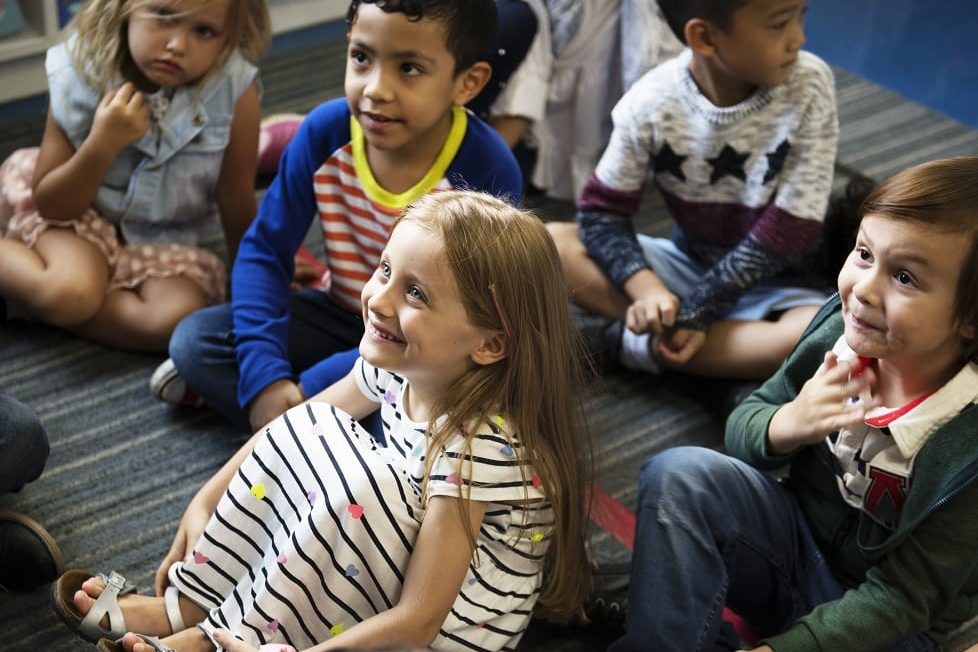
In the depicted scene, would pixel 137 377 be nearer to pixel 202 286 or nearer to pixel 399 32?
pixel 202 286

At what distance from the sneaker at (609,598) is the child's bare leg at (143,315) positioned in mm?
714

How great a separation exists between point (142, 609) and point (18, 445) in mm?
258

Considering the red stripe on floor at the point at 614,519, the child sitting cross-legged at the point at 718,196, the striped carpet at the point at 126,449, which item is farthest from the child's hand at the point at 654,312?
the red stripe on floor at the point at 614,519

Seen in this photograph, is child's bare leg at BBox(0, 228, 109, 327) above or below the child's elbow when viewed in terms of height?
below

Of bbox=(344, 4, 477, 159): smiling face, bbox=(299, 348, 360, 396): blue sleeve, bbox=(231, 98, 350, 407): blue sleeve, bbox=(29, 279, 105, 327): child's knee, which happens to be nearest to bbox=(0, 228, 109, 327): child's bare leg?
bbox=(29, 279, 105, 327): child's knee

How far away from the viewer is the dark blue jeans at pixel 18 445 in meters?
1.29

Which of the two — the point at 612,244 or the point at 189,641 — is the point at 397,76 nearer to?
the point at 612,244

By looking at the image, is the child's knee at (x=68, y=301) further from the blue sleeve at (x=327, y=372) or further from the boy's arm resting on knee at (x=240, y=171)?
the blue sleeve at (x=327, y=372)

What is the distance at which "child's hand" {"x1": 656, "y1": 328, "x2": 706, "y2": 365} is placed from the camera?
1616 mm

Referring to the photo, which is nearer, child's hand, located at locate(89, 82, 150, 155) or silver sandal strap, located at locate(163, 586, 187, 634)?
silver sandal strap, located at locate(163, 586, 187, 634)

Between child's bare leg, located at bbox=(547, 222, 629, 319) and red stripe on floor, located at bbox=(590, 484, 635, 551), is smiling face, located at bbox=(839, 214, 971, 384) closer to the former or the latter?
red stripe on floor, located at bbox=(590, 484, 635, 551)

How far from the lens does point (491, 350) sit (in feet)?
3.65

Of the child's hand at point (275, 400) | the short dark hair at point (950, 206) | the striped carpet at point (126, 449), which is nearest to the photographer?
the short dark hair at point (950, 206)

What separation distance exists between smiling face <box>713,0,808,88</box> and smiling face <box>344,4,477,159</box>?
35 cm
